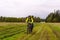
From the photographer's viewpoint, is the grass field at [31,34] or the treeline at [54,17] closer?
the grass field at [31,34]

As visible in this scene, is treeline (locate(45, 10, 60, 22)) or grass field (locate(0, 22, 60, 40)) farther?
treeline (locate(45, 10, 60, 22))

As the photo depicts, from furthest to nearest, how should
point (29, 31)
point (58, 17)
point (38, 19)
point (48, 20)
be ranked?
1. point (38, 19)
2. point (48, 20)
3. point (58, 17)
4. point (29, 31)

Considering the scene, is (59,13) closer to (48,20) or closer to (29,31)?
(48,20)

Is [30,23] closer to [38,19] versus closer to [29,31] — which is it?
[29,31]

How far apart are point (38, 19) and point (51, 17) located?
3539 centimetres

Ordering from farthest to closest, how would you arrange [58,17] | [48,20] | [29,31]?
[48,20]
[58,17]
[29,31]


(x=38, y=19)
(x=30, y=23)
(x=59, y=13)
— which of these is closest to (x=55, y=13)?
(x=59, y=13)

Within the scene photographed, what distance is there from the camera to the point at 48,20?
479 ft

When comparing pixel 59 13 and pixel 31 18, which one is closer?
pixel 31 18

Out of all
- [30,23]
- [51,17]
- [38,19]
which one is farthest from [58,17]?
[30,23]

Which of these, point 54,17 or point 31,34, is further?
point 54,17

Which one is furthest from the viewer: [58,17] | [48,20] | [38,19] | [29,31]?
[38,19]

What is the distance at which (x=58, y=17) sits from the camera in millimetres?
136375

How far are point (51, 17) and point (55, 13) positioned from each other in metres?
4.89
